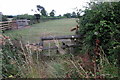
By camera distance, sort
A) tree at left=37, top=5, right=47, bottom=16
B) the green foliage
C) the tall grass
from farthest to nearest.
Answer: tree at left=37, top=5, right=47, bottom=16
the green foliage
the tall grass

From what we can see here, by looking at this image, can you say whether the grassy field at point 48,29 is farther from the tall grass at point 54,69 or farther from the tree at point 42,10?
the tall grass at point 54,69

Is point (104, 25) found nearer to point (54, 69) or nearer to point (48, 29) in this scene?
point (54, 69)

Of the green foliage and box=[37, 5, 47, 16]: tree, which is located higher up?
box=[37, 5, 47, 16]: tree

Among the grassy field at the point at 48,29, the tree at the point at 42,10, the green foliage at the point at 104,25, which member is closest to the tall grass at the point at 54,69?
the green foliage at the point at 104,25

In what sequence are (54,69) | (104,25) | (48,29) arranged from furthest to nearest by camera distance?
(48,29), (104,25), (54,69)

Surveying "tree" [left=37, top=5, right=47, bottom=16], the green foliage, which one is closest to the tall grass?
the green foliage

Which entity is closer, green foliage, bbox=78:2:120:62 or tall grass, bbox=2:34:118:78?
tall grass, bbox=2:34:118:78

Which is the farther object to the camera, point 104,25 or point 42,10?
point 42,10

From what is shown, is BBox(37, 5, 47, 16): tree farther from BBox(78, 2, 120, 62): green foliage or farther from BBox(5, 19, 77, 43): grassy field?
BBox(78, 2, 120, 62): green foliage

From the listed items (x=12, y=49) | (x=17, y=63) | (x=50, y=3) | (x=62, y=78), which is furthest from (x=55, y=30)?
(x=62, y=78)

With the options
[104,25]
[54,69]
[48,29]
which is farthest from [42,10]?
[54,69]

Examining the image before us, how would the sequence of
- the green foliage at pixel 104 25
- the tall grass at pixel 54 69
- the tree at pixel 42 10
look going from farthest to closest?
the tree at pixel 42 10 < the green foliage at pixel 104 25 < the tall grass at pixel 54 69

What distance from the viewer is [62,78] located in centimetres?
264

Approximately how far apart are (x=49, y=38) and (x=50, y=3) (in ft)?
2.92
